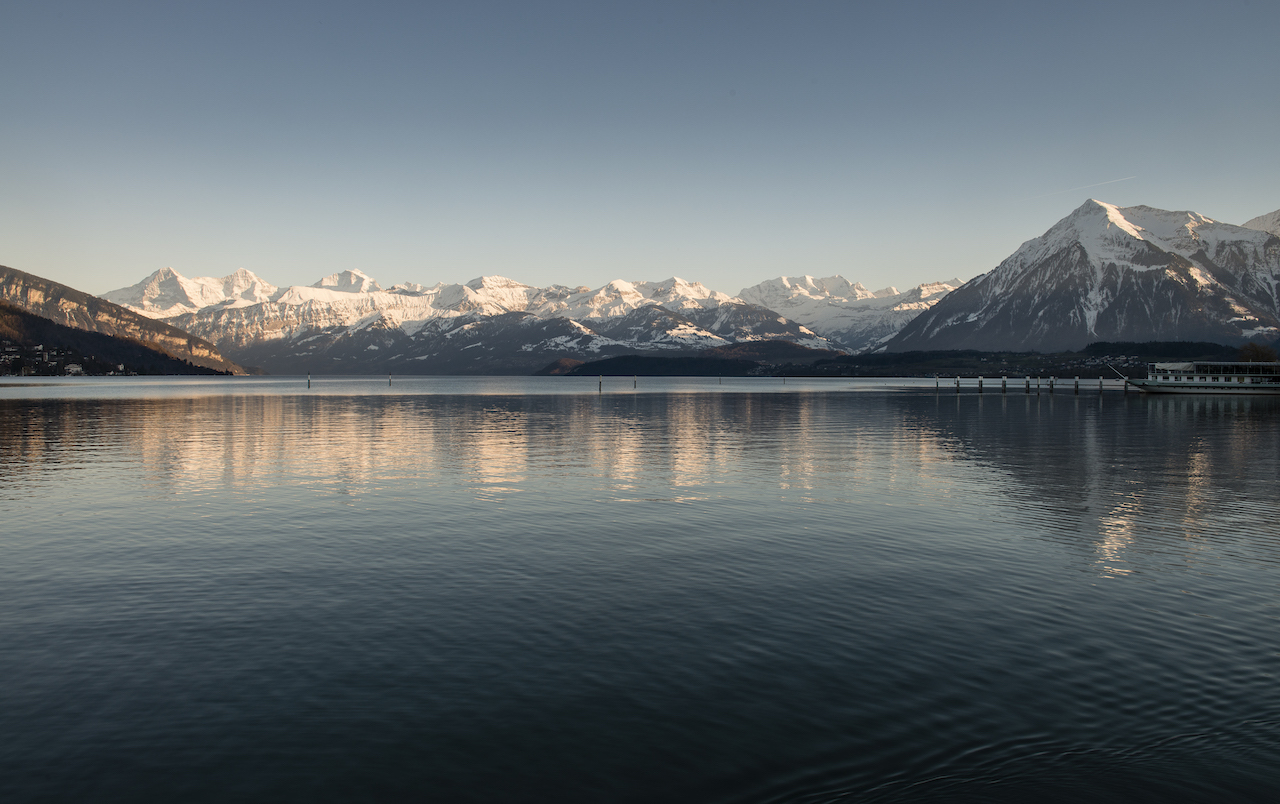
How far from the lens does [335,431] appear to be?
309 ft

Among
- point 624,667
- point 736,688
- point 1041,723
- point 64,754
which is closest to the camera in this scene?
point 64,754

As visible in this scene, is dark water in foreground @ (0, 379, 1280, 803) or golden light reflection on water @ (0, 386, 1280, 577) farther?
golden light reflection on water @ (0, 386, 1280, 577)

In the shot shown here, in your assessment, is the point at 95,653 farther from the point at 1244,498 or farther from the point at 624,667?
the point at 1244,498

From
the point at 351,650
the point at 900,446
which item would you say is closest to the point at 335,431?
the point at 900,446

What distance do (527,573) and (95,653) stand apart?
1274 centimetres

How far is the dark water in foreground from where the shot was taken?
47.0ft

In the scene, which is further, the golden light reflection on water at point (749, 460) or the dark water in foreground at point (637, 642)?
the golden light reflection on water at point (749, 460)

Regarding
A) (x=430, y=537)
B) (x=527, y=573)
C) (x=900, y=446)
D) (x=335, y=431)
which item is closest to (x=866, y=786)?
(x=527, y=573)

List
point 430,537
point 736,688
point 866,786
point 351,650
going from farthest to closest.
A: point 430,537 → point 351,650 → point 736,688 → point 866,786

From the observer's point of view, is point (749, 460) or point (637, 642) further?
point (749, 460)

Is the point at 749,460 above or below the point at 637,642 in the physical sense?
above

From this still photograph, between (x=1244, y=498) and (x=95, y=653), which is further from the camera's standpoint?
(x=1244, y=498)

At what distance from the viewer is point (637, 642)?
20.8m

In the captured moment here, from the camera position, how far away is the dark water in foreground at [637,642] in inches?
564
